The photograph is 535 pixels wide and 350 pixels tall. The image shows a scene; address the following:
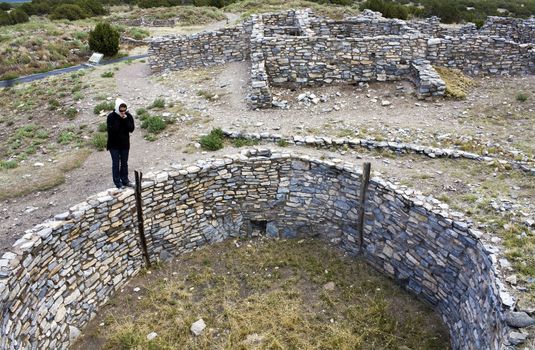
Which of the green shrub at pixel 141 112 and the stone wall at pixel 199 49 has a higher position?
the stone wall at pixel 199 49

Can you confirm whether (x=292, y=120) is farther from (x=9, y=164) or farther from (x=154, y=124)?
(x=9, y=164)

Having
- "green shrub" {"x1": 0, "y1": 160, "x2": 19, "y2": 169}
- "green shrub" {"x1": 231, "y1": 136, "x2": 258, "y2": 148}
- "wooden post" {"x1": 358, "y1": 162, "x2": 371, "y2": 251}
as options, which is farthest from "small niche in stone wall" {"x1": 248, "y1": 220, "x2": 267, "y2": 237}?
"green shrub" {"x1": 0, "y1": 160, "x2": 19, "y2": 169}

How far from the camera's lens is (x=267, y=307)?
9742 millimetres

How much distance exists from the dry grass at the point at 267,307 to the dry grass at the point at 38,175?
3526 millimetres

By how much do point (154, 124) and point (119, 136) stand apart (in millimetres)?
4534

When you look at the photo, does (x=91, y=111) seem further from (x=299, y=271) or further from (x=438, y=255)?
(x=438, y=255)

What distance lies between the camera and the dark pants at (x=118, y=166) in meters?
9.77

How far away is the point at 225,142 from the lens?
508 inches

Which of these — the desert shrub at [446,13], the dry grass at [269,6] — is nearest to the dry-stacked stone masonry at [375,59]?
the dry grass at [269,6]

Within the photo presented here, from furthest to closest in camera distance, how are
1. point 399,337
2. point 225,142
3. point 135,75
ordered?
point 135,75 → point 225,142 → point 399,337

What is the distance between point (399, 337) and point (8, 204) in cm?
940

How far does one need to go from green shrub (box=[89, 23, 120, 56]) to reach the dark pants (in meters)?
18.7

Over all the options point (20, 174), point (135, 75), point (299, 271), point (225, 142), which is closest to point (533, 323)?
point (299, 271)

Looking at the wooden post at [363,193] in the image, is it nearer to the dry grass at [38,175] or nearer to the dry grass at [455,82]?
the dry grass at [455,82]
